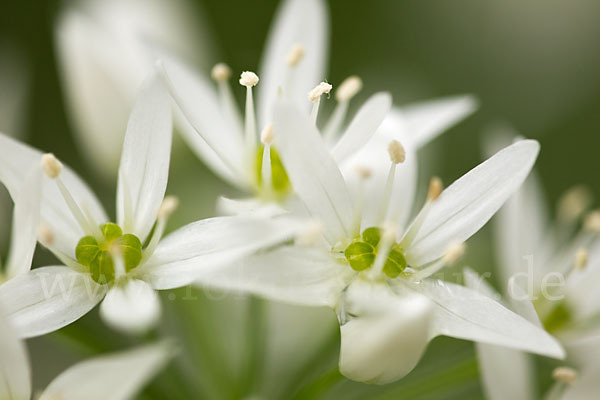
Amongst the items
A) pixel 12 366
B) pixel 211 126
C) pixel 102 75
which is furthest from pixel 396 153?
pixel 102 75

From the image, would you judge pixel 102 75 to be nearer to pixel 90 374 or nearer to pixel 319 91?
pixel 319 91

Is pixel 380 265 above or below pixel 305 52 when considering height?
below

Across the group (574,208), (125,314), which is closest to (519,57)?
(574,208)

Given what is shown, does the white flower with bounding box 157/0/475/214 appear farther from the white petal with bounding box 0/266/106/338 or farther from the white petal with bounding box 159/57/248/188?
the white petal with bounding box 0/266/106/338

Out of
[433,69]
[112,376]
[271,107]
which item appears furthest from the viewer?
[433,69]

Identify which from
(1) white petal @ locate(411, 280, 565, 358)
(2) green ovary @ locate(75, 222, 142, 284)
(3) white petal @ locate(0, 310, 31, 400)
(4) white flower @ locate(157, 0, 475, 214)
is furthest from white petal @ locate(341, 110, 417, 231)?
(3) white petal @ locate(0, 310, 31, 400)

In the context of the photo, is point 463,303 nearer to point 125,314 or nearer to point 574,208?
point 125,314
